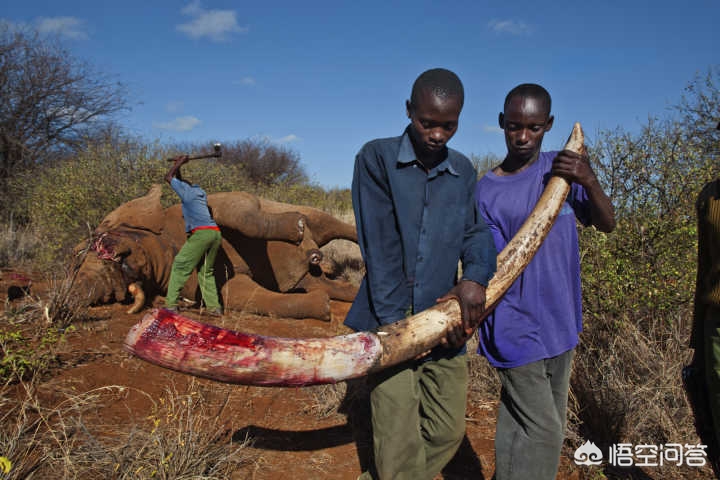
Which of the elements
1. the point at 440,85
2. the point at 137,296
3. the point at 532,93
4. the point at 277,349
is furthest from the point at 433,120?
the point at 137,296

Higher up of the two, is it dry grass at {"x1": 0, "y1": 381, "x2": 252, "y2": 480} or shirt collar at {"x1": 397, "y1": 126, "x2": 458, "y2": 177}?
shirt collar at {"x1": 397, "y1": 126, "x2": 458, "y2": 177}

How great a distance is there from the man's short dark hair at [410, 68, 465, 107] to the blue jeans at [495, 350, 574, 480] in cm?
115

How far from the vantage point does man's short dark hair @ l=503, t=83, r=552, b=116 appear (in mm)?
2201

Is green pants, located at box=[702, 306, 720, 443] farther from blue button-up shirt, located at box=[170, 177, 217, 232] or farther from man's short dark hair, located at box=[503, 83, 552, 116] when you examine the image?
blue button-up shirt, located at box=[170, 177, 217, 232]

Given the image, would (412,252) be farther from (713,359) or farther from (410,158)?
(713,359)

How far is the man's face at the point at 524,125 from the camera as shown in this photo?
2191 mm

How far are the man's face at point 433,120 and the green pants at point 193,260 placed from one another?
452 cm

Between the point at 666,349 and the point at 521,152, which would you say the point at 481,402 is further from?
the point at 521,152

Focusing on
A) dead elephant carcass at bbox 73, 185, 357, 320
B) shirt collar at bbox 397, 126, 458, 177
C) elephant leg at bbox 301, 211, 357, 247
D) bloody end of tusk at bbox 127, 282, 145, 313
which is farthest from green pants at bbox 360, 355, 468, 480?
elephant leg at bbox 301, 211, 357, 247

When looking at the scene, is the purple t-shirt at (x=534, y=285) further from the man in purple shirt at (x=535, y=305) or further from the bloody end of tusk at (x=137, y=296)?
the bloody end of tusk at (x=137, y=296)

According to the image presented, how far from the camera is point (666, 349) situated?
3695 millimetres

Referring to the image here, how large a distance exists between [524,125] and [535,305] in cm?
79

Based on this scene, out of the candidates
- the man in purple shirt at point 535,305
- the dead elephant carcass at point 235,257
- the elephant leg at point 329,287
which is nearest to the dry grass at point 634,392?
the man in purple shirt at point 535,305

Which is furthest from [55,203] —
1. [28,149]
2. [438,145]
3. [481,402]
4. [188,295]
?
[438,145]
